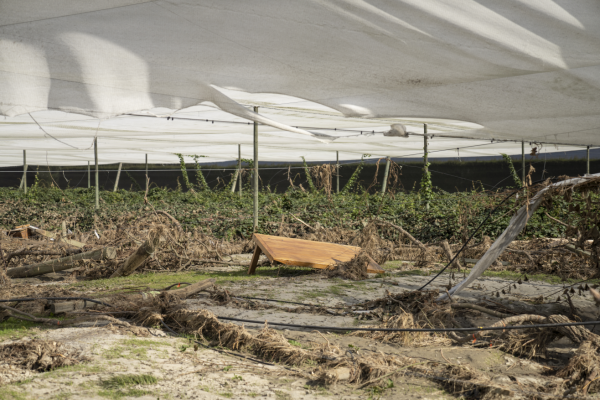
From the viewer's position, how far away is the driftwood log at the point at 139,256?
5676mm

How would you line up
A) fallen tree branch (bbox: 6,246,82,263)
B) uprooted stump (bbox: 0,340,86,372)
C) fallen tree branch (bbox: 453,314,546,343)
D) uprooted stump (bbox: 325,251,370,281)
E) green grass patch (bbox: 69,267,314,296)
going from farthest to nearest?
fallen tree branch (bbox: 6,246,82,263) < uprooted stump (bbox: 325,251,370,281) < green grass patch (bbox: 69,267,314,296) < fallen tree branch (bbox: 453,314,546,343) < uprooted stump (bbox: 0,340,86,372)

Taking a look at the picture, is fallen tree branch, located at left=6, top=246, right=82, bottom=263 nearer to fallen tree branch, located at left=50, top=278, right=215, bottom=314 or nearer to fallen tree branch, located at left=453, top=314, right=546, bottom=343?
fallen tree branch, located at left=50, top=278, right=215, bottom=314

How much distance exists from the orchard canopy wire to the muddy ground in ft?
5.27

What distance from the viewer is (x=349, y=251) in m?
7.11

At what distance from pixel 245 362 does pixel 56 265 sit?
4.16 meters

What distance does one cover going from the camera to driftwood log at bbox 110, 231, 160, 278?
5.68m

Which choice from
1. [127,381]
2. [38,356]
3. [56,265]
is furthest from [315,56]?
[56,265]

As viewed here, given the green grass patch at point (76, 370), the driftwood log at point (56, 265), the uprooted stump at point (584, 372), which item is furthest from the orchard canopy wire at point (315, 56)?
the driftwood log at point (56, 265)

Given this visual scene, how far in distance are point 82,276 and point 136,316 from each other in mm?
2984

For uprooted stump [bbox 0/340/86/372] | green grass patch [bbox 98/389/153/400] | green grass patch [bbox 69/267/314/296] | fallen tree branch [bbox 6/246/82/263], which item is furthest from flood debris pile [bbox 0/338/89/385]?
fallen tree branch [bbox 6/246/82/263]

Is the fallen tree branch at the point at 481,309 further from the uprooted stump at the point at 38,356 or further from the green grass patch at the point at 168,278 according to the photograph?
the uprooted stump at the point at 38,356

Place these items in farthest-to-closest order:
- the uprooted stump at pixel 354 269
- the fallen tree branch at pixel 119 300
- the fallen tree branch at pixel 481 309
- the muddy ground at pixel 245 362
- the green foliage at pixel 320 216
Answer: the green foliage at pixel 320 216, the uprooted stump at pixel 354 269, the fallen tree branch at pixel 119 300, the fallen tree branch at pixel 481 309, the muddy ground at pixel 245 362

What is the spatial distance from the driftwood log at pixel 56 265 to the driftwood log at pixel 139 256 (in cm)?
25

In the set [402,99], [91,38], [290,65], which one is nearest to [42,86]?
[91,38]
